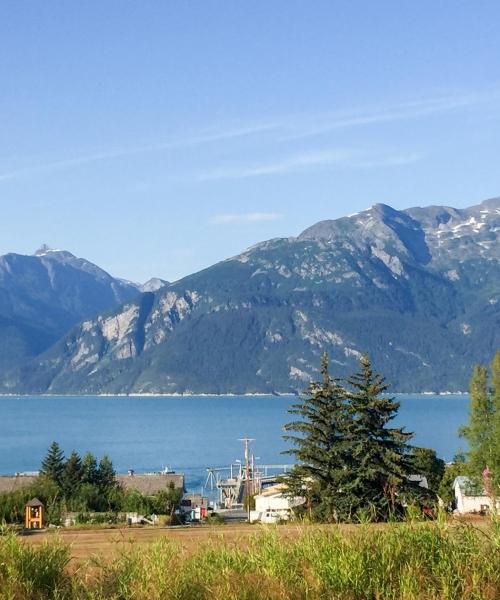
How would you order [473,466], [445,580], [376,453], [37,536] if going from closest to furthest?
[445,580]
[37,536]
[376,453]
[473,466]

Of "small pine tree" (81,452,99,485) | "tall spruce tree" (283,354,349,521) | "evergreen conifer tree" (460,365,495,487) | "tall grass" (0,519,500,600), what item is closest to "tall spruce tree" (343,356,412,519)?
"tall spruce tree" (283,354,349,521)

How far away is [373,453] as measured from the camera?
3175 cm

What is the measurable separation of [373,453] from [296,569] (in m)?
20.8

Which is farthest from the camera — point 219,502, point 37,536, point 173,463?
point 173,463

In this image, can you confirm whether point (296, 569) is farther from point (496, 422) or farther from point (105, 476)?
point (105, 476)

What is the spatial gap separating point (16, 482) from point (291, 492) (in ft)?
203

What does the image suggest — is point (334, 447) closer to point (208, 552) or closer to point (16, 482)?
point (208, 552)

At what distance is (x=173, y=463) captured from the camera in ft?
585

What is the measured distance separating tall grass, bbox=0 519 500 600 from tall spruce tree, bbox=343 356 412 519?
17.1 metres

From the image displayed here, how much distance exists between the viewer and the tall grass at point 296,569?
1088cm

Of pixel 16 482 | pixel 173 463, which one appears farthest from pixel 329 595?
pixel 173 463

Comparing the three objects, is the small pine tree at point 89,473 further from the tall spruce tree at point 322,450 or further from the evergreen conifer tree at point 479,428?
the tall spruce tree at point 322,450

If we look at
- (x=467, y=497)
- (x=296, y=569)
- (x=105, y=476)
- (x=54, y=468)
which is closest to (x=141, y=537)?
(x=296, y=569)

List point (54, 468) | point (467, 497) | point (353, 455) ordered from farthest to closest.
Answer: point (54, 468), point (467, 497), point (353, 455)
